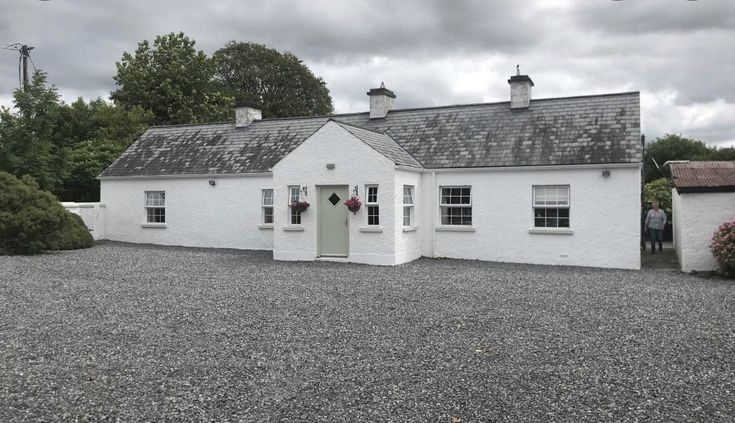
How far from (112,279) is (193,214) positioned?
A: 861 cm

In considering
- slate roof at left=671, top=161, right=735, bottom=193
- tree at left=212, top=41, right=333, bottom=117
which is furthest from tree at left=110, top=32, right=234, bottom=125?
slate roof at left=671, top=161, right=735, bottom=193

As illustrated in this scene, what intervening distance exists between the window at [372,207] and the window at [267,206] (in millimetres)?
5102

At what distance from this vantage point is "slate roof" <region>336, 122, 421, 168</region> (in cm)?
1697

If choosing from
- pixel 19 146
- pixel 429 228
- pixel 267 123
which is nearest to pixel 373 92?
pixel 267 123

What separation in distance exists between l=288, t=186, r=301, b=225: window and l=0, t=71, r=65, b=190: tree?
12.6 metres

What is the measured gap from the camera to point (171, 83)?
3741 cm

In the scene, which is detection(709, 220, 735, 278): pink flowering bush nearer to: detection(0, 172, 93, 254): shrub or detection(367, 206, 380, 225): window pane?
detection(367, 206, 380, 225): window pane

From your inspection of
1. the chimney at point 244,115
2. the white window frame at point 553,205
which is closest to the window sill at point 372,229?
the white window frame at point 553,205

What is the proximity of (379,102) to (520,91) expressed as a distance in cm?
506

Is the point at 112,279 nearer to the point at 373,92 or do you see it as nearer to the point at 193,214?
the point at 193,214

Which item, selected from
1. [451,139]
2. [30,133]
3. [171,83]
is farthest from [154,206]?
[171,83]

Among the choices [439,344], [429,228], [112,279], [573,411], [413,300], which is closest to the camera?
[573,411]

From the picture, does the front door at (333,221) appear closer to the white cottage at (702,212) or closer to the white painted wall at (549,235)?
the white painted wall at (549,235)

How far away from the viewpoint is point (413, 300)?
11.1m
